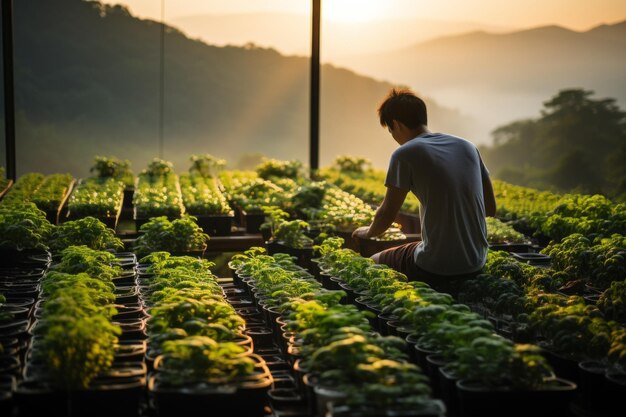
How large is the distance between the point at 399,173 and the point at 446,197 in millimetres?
296

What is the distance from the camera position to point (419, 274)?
4645mm

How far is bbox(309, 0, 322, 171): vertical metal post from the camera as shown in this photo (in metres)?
9.89

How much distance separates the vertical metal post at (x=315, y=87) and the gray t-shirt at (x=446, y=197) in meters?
5.55

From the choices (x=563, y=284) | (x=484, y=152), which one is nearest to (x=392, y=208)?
(x=563, y=284)

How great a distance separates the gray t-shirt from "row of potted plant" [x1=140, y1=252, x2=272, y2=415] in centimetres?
154

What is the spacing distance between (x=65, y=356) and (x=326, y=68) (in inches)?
399

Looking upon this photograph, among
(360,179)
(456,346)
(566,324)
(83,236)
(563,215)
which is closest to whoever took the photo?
(456,346)

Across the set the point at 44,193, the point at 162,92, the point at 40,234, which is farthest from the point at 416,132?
the point at 162,92

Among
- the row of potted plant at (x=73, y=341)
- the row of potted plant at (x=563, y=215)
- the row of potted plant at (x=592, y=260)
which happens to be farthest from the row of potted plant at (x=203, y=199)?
the row of potted plant at (x=73, y=341)

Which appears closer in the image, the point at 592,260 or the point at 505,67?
the point at 592,260

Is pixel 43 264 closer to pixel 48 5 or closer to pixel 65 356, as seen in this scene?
pixel 65 356

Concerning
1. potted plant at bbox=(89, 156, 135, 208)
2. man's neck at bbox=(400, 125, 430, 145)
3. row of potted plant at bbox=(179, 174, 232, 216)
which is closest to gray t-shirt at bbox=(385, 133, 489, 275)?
man's neck at bbox=(400, 125, 430, 145)

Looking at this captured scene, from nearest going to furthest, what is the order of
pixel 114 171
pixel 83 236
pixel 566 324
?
pixel 566 324
pixel 83 236
pixel 114 171

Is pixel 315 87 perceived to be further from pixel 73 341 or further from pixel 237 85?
pixel 73 341
